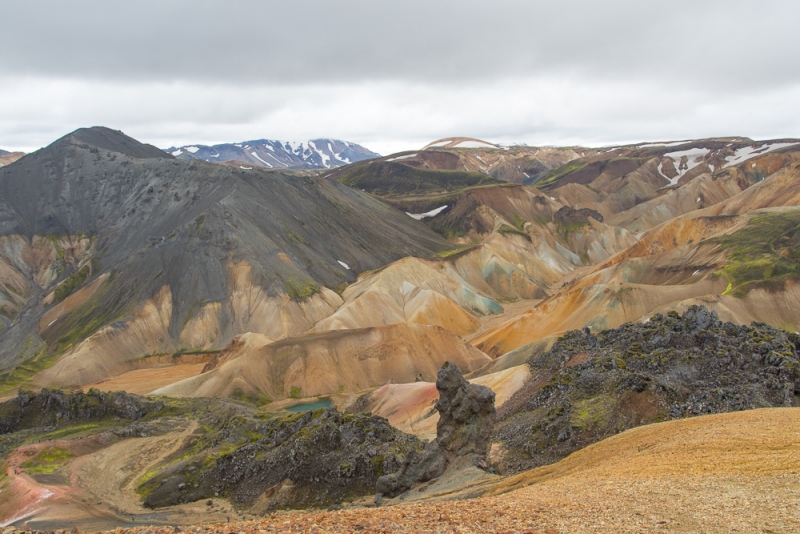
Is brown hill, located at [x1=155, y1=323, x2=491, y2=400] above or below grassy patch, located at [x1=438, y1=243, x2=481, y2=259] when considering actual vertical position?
below

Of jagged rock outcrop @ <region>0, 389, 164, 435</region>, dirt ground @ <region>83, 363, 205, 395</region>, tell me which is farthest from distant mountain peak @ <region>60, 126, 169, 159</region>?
jagged rock outcrop @ <region>0, 389, 164, 435</region>

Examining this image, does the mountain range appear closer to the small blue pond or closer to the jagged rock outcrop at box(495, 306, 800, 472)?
the jagged rock outcrop at box(495, 306, 800, 472)

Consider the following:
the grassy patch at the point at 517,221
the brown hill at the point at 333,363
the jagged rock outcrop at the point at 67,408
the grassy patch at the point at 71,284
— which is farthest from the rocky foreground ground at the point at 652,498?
the grassy patch at the point at 517,221

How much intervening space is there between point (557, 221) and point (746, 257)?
268ft

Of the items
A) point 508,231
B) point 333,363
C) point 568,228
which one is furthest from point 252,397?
point 568,228

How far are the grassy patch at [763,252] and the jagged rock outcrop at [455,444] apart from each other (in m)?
61.6

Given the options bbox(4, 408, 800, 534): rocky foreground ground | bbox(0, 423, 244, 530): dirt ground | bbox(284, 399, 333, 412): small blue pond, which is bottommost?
bbox(284, 399, 333, 412): small blue pond

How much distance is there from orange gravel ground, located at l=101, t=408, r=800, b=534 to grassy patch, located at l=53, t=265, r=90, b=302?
4086 inches

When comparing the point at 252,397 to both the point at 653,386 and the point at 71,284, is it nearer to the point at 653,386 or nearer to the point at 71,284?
the point at 653,386

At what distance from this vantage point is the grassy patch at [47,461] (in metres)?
41.2

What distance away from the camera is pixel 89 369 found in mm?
81625

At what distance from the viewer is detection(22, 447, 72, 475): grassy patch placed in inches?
1622

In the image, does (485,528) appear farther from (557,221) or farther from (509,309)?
(557,221)

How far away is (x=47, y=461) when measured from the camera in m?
43.1
